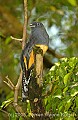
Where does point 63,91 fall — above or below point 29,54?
below

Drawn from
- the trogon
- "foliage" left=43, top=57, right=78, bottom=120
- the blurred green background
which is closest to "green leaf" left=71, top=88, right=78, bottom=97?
"foliage" left=43, top=57, right=78, bottom=120

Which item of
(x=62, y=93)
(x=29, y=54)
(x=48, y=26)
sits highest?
(x=29, y=54)

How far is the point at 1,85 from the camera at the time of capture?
2.57 meters

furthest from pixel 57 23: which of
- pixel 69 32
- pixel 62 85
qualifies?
pixel 62 85

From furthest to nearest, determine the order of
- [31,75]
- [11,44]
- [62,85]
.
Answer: [11,44] → [62,85] → [31,75]

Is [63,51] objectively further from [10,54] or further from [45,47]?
[45,47]

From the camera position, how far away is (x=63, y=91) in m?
1.20

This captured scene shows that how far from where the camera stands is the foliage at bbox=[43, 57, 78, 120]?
3.79 ft

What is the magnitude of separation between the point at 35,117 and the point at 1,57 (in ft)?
5.08

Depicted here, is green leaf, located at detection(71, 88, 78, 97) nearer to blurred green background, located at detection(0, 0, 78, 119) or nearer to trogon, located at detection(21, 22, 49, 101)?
trogon, located at detection(21, 22, 49, 101)

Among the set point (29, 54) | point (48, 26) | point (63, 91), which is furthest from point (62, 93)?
point (48, 26)

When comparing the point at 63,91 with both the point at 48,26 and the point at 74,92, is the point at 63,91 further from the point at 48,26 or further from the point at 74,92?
the point at 48,26

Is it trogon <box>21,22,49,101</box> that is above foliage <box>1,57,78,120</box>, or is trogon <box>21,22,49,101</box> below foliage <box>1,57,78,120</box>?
above

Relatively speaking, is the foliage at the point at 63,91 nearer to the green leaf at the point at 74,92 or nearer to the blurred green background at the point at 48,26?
the green leaf at the point at 74,92
